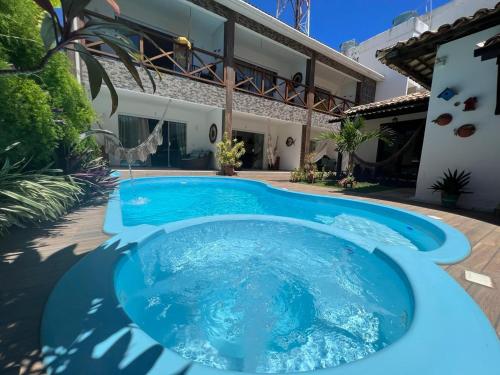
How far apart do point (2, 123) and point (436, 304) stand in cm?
389

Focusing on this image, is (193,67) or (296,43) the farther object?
(296,43)

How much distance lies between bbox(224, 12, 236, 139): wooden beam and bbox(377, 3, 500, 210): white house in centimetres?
525

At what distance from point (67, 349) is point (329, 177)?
9.03 m

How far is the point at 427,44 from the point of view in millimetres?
4555

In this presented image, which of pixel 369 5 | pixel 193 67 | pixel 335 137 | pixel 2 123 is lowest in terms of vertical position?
pixel 2 123

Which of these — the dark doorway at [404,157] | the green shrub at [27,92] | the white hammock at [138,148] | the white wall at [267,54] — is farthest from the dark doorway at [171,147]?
the dark doorway at [404,157]

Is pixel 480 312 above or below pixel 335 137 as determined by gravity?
below

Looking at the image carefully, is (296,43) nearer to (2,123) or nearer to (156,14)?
(156,14)

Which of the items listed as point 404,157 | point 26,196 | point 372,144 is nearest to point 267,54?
point 372,144

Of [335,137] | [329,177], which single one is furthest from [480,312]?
[329,177]

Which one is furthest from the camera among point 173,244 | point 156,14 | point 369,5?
point 369,5

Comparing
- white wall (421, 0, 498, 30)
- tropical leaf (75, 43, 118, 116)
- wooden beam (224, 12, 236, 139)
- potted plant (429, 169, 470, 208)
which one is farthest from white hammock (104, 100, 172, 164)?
white wall (421, 0, 498, 30)

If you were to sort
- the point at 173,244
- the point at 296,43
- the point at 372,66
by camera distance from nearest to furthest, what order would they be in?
1. the point at 173,244
2. the point at 296,43
3. the point at 372,66

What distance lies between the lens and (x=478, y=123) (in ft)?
13.6
